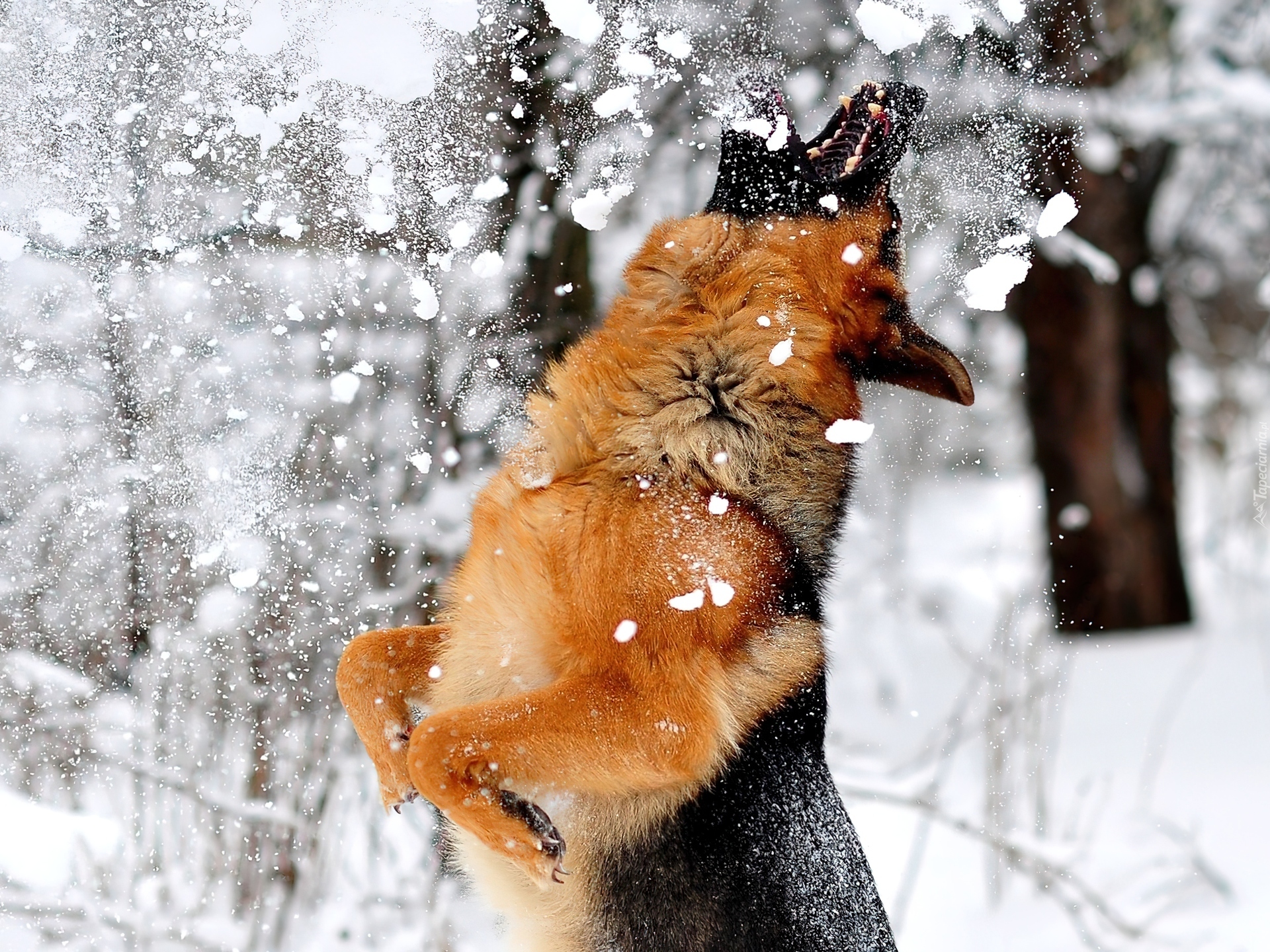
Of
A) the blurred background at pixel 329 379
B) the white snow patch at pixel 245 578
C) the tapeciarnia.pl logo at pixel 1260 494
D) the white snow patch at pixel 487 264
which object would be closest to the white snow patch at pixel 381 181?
the blurred background at pixel 329 379

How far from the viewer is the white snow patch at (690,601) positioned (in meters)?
2.14

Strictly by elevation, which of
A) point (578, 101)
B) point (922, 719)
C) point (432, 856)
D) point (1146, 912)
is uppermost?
point (578, 101)

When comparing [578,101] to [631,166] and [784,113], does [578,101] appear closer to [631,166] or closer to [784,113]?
[631,166]

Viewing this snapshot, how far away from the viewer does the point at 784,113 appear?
102 inches

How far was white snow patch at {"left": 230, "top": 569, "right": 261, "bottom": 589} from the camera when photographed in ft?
11.7

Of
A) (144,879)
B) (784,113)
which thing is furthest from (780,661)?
(144,879)

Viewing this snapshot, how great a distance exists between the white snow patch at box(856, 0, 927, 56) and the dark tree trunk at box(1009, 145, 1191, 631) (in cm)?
360

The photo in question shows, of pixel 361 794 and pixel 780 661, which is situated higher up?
pixel 780 661

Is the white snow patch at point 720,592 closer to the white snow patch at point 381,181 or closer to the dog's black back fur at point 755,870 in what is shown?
the dog's black back fur at point 755,870

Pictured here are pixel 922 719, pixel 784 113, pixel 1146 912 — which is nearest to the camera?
pixel 784 113

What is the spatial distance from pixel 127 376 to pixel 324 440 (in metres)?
0.65

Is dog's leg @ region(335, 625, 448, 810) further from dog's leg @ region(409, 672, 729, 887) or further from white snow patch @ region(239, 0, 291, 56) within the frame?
white snow patch @ region(239, 0, 291, 56)

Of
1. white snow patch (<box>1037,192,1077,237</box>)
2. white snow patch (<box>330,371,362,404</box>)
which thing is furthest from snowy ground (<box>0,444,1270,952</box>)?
white snow patch (<box>1037,192,1077,237</box>)

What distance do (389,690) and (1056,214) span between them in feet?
9.28
